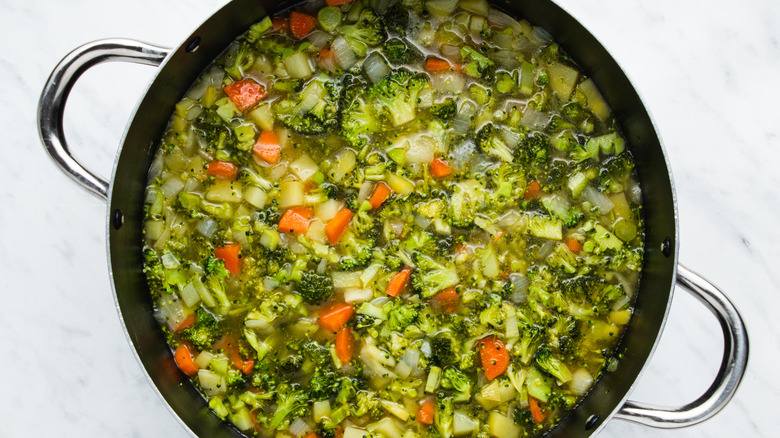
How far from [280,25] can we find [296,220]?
1.08 meters

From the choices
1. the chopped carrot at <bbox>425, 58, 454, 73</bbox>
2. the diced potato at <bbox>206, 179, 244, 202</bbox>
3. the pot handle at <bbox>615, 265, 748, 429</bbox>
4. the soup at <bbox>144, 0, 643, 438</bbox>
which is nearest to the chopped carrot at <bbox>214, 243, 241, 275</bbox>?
the soup at <bbox>144, 0, 643, 438</bbox>

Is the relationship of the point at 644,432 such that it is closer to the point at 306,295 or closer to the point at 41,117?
the point at 306,295

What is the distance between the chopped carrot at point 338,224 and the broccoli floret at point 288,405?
825mm

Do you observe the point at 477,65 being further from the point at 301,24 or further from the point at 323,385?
the point at 323,385

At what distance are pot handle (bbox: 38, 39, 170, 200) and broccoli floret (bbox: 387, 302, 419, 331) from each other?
1550 millimetres

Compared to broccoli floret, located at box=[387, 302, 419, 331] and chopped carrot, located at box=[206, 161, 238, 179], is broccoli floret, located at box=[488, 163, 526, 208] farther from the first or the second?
chopped carrot, located at box=[206, 161, 238, 179]

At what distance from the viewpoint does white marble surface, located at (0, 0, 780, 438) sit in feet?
12.3

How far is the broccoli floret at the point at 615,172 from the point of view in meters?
3.52

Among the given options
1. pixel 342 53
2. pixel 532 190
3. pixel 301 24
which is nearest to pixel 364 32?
pixel 342 53

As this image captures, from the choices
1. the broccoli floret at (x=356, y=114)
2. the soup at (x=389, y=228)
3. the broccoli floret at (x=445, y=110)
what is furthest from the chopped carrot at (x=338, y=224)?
the broccoli floret at (x=445, y=110)

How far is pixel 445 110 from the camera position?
3.43m

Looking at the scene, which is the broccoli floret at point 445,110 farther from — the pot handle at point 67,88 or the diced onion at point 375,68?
the pot handle at point 67,88

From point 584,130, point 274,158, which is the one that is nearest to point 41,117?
point 274,158

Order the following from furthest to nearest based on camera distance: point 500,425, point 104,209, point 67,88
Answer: point 104,209, point 500,425, point 67,88
